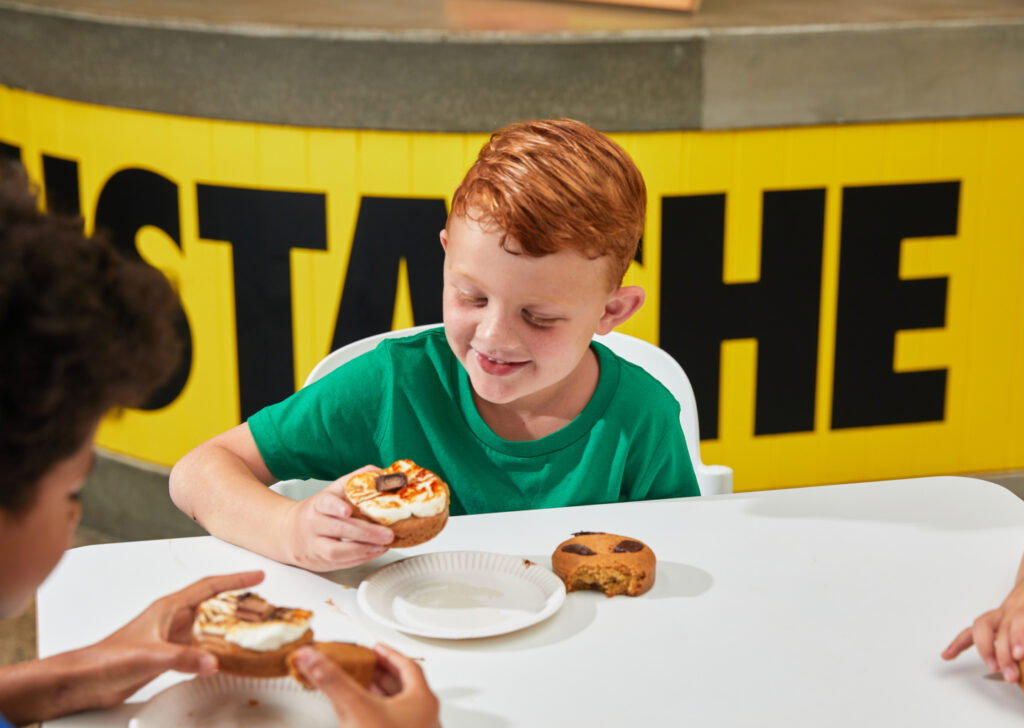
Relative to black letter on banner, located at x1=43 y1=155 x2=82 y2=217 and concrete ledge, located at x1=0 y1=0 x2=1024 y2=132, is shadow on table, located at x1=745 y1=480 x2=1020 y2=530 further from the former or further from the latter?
black letter on banner, located at x1=43 y1=155 x2=82 y2=217

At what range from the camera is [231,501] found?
1212mm

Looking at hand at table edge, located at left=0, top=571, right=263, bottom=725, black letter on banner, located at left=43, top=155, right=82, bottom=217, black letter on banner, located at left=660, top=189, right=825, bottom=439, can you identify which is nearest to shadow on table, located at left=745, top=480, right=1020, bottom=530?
hand at table edge, located at left=0, top=571, right=263, bottom=725

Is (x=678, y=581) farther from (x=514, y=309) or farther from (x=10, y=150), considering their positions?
(x=10, y=150)

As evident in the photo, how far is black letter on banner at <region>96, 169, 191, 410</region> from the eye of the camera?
7.81 feet

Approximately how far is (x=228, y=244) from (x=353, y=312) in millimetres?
290

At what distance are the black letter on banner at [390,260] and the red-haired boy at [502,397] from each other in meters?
0.81

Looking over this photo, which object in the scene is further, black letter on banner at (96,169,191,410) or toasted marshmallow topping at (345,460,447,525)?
black letter on banner at (96,169,191,410)

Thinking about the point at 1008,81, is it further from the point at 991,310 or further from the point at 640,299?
the point at 640,299

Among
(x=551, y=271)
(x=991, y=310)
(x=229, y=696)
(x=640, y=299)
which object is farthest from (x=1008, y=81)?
(x=229, y=696)

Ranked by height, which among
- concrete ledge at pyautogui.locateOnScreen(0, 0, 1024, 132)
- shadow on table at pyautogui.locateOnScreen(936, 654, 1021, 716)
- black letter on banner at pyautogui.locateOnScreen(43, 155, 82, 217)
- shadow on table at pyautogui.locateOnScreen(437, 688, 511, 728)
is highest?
concrete ledge at pyautogui.locateOnScreen(0, 0, 1024, 132)

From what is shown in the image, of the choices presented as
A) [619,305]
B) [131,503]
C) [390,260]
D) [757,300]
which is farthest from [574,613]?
[131,503]

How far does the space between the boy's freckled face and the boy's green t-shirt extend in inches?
4.8

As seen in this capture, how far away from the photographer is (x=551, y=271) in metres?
1.23

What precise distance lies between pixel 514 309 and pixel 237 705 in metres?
0.51
